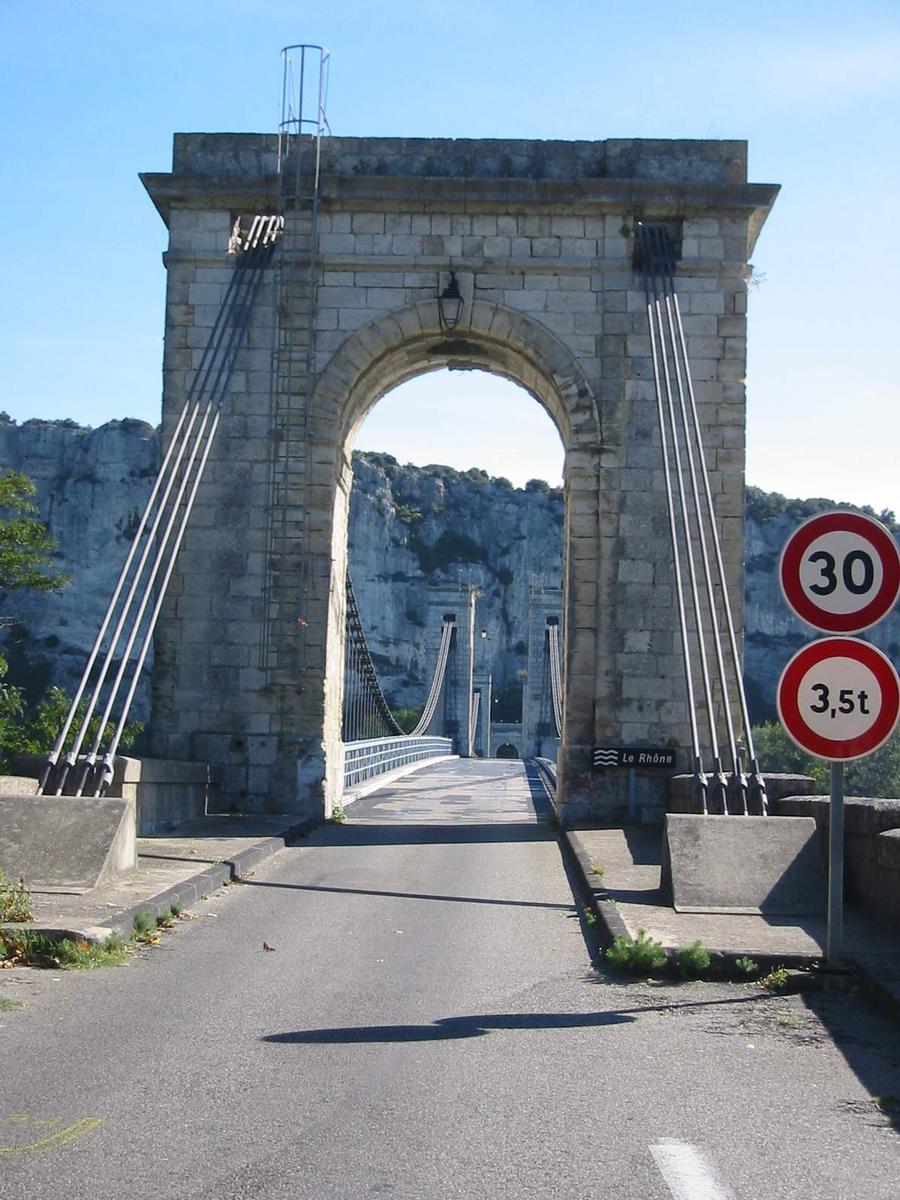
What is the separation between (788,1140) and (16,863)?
187 inches

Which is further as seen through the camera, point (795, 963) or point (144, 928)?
point (144, 928)

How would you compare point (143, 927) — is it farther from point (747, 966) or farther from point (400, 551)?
point (400, 551)

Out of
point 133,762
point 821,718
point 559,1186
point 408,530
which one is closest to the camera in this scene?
point 559,1186

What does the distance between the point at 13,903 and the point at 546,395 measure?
9.67 metres

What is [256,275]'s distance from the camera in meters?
13.7

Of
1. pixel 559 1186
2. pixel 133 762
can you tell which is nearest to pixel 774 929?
pixel 559 1186

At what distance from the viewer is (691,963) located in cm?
557

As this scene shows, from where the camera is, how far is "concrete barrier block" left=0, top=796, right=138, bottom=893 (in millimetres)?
7000

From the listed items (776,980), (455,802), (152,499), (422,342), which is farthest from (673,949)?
(455,802)

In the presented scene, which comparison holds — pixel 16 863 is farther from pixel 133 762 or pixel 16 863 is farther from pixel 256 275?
pixel 256 275

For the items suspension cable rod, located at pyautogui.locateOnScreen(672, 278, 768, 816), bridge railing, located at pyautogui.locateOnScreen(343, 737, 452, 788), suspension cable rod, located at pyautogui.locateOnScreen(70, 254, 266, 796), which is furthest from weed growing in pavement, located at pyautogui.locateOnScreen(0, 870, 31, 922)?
bridge railing, located at pyautogui.locateOnScreen(343, 737, 452, 788)

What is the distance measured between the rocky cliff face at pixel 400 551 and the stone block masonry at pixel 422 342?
48.6 meters

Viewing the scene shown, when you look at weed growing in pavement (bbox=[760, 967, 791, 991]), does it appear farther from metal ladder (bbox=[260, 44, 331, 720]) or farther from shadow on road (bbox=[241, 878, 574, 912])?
metal ladder (bbox=[260, 44, 331, 720])

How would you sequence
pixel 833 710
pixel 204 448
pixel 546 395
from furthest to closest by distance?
pixel 546 395 → pixel 204 448 → pixel 833 710
